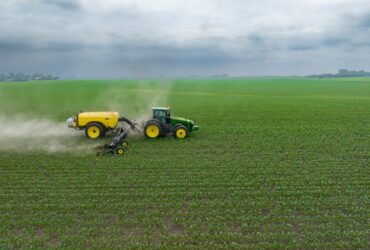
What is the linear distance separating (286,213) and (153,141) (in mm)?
8639

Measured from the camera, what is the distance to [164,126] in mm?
15953

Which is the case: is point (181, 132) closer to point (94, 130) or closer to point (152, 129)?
point (152, 129)

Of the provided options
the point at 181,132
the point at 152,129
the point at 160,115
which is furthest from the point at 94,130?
the point at 181,132

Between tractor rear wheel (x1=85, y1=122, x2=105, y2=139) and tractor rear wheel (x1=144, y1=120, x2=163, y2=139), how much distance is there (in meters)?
2.41

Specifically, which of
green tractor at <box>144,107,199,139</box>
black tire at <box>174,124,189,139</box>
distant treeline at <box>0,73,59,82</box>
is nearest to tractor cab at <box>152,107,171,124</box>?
green tractor at <box>144,107,199,139</box>

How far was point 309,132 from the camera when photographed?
17484 millimetres

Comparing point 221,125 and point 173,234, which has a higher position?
point 221,125

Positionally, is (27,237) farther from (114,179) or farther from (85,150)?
(85,150)

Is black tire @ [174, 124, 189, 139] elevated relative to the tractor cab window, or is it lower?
lower

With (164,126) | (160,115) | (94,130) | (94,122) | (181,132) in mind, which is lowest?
(181,132)

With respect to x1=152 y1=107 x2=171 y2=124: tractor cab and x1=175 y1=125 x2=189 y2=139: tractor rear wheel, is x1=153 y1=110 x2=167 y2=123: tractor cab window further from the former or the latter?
x1=175 y1=125 x2=189 y2=139: tractor rear wheel

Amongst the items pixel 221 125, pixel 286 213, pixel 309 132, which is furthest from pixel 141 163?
pixel 309 132

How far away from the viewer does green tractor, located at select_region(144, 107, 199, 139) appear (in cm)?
1582

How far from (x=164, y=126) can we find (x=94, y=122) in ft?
12.2
